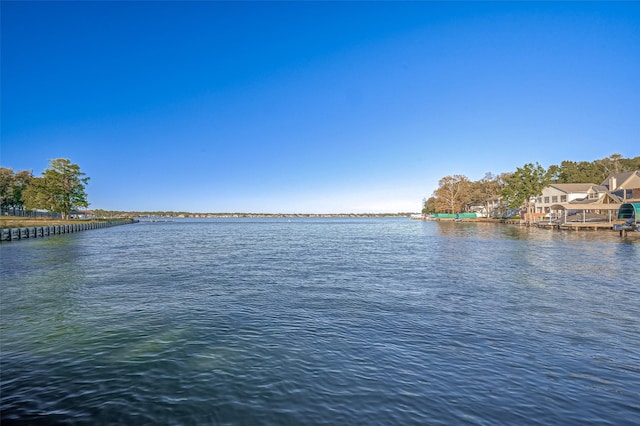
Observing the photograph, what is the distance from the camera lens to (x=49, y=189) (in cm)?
8175

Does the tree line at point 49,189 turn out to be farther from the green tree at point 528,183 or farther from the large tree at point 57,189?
the green tree at point 528,183

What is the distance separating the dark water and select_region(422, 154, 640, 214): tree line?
278 feet

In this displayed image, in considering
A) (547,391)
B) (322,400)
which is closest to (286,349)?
(322,400)

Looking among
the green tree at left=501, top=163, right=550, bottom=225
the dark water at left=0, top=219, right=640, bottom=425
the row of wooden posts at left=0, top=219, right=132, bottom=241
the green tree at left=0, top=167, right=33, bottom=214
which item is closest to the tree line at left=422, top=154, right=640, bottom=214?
the green tree at left=501, top=163, right=550, bottom=225

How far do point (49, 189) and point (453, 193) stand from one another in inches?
5320

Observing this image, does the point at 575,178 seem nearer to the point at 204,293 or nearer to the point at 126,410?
the point at 204,293

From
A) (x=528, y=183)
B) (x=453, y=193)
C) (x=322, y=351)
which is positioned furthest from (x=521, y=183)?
(x=322, y=351)

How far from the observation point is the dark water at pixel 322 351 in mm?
6957

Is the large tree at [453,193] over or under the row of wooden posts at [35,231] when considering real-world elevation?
over

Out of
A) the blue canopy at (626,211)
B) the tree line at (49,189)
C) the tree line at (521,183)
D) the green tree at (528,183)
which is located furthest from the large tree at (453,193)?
the tree line at (49,189)

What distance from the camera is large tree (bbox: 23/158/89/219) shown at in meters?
82.0

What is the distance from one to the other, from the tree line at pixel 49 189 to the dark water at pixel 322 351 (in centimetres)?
7829

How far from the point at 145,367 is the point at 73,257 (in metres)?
28.3

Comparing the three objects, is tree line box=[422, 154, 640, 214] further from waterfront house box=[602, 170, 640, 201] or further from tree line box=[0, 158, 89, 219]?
tree line box=[0, 158, 89, 219]
